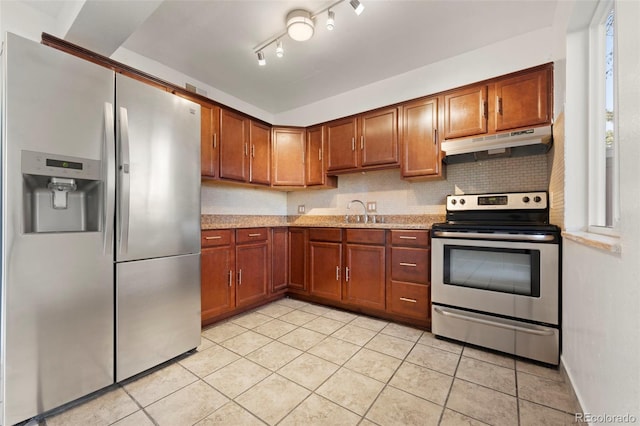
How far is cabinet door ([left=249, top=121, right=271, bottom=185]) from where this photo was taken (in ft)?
10.4

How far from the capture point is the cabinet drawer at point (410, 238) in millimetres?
2389

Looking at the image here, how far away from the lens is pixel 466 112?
94.9 inches

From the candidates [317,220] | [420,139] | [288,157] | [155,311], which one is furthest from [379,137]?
[155,311]

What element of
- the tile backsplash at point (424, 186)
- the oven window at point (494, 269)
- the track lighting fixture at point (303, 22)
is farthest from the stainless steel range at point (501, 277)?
the track lighting fixture at point (303, 22)

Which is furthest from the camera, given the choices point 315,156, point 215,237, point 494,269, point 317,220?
point 317,220

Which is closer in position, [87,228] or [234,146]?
[87,228]

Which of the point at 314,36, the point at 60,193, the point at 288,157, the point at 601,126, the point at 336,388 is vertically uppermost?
the point at 314,36

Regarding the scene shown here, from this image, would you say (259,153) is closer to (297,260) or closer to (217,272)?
(297,260)

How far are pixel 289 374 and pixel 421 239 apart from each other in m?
1.54

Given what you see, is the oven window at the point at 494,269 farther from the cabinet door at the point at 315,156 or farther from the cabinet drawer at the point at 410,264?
the cabinet door at the point at 315,156

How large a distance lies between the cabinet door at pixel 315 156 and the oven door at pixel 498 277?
164 centimetres

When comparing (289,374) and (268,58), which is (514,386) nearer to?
(289,374)

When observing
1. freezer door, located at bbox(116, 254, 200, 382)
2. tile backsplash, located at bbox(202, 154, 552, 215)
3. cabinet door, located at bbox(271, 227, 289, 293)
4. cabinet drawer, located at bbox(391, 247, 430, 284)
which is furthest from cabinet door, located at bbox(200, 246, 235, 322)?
cabinet drawer, located at bbox(391, 247, 430, 284)

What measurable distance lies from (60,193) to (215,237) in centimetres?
120
